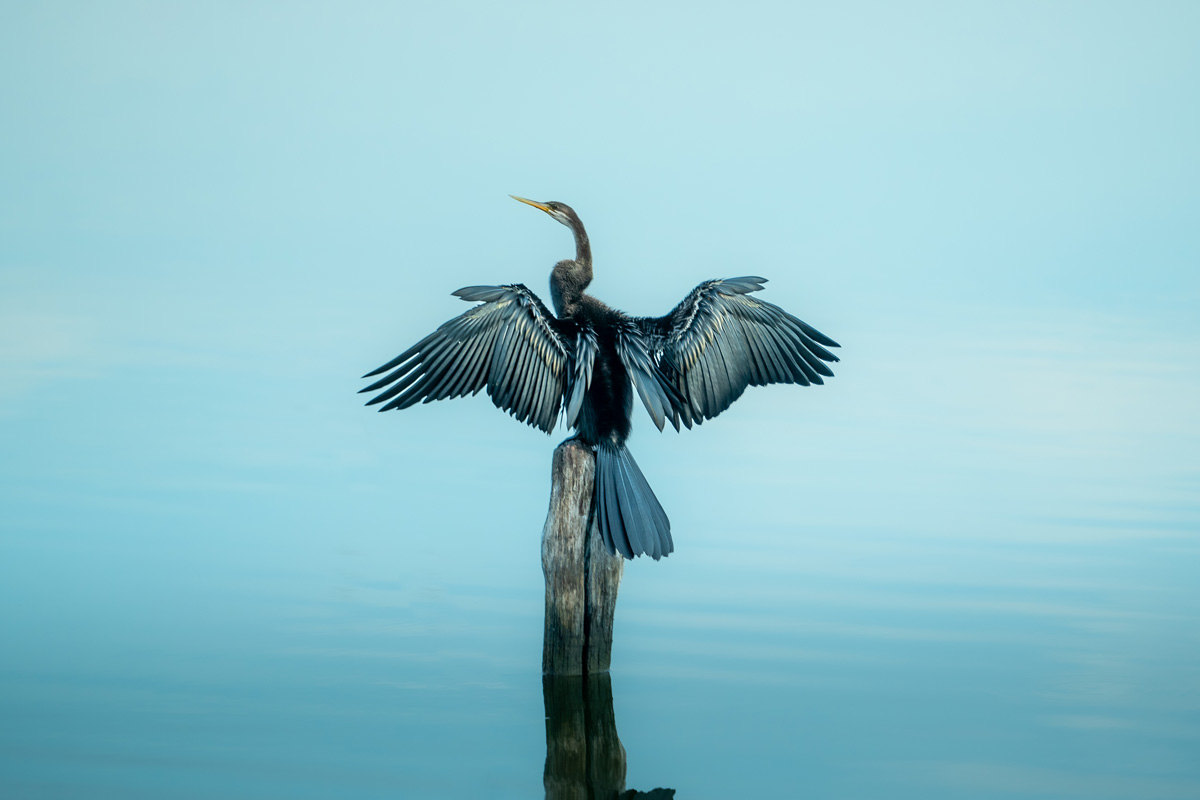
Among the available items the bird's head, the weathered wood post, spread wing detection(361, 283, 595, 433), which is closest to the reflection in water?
the weathered wood post

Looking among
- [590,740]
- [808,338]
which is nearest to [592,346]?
[808,338]

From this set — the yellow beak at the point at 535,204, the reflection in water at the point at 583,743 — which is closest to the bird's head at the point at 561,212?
the yellow beak at the point at 535,204

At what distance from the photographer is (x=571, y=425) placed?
596cm

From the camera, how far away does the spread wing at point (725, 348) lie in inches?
254

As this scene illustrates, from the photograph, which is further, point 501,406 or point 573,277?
point 573,277

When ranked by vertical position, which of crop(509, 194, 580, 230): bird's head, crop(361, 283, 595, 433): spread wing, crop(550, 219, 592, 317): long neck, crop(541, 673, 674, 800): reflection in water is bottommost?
crop(541, 673, 674, 800): reflection in water

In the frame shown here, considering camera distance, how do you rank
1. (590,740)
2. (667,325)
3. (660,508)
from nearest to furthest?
(590,740) < (660,508) < (667,325)

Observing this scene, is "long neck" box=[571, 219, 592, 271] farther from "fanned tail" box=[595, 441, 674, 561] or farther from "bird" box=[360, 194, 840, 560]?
"fanned tail" box=[595, 441, 674, 561]

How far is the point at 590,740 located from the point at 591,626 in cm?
77

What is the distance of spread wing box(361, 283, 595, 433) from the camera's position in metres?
6.09

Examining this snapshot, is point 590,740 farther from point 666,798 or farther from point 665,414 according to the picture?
point 665,414

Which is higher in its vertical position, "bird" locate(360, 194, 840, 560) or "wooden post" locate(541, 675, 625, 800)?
"bird" locate(360, 194, 840, 560)

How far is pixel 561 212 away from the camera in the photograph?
7047 millimetres

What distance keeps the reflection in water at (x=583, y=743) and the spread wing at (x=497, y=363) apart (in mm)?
1322
